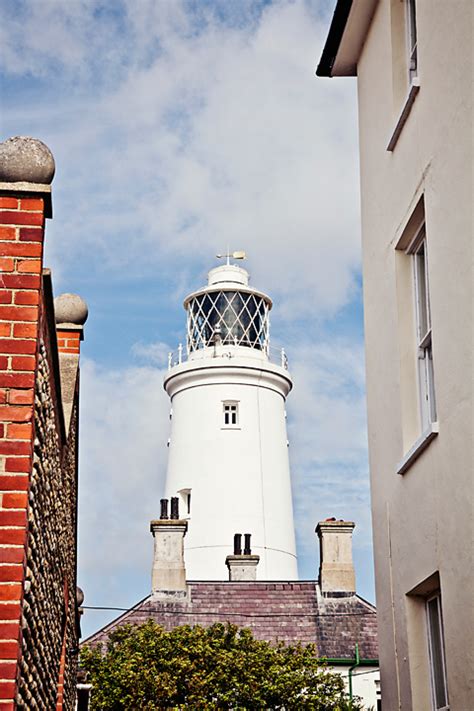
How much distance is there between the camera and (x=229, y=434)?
123 ft

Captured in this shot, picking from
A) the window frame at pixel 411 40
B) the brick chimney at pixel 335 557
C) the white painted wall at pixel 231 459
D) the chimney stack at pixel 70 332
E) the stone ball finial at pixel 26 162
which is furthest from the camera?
the white painted wall at pixel 231 459

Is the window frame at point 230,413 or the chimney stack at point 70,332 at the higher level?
the window frame at point 230,413

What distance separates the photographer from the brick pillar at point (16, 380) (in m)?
6.09

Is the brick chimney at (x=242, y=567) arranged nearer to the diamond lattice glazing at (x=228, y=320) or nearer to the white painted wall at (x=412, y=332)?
the diamond lattice glazing at (x=228, y=320)

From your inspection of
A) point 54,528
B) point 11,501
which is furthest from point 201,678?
point 11,501

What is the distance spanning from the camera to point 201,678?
2014 cm

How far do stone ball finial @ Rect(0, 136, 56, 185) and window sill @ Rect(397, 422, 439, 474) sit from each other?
309cm

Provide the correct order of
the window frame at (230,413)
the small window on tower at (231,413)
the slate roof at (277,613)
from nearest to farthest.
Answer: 1. the slate roof at (277,613)
2. the window frame at (230,413)
3. the small window on tower at (231,413)

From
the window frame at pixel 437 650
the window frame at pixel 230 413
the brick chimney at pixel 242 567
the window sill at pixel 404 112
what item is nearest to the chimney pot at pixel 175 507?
the brick chimney at pixel 242 567

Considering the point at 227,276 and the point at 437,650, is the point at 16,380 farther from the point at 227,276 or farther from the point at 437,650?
the point at 227,276

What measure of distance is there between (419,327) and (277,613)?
18293 mm

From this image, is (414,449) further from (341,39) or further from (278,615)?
(278,615)

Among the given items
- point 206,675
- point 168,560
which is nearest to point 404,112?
point 206,675

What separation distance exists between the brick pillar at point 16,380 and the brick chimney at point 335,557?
21.0 meters
